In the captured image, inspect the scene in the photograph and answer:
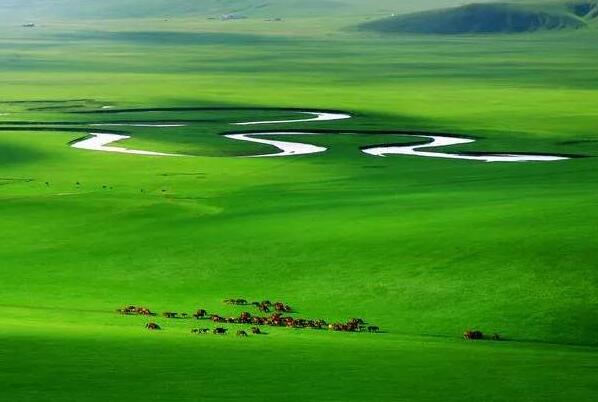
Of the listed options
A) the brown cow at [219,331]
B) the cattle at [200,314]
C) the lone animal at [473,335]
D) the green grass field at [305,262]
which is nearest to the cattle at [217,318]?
the cattle at [200,314]

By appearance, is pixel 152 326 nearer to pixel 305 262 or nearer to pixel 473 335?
pixel 473 335

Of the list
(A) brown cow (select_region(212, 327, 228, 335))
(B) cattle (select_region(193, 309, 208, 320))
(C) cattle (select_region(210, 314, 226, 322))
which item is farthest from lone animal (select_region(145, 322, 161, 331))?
(B) cattle (select_region(193, 309, 208, 320))

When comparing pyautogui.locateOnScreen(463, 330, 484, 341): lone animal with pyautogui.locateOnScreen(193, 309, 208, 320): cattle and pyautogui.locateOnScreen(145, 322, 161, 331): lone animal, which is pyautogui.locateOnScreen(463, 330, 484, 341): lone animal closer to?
pyautogui.locateOnScreen(193, 309, 208, 320): cattle

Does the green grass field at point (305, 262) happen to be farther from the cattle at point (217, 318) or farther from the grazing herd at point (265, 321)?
the cattle at point (217, 318)

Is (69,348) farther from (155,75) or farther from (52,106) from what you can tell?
(155,75)

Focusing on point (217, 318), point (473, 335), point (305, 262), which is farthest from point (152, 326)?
point (305, 262)

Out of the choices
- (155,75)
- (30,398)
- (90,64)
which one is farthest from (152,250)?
(90,64)
